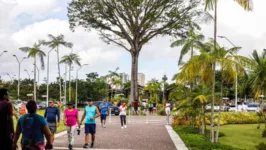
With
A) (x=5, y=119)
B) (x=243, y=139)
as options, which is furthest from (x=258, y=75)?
(x=5, y=119)

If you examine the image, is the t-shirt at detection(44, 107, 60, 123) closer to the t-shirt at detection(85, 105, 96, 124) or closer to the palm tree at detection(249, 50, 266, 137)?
the t-shirt at detection(85, 105, 96, 124)

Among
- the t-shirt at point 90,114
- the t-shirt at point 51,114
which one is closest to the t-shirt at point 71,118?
the t-shirt at point 51,114

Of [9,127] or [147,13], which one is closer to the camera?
[9,127]

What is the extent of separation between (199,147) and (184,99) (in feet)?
24.1

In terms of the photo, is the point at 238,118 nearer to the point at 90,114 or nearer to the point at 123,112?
the point at 123,112

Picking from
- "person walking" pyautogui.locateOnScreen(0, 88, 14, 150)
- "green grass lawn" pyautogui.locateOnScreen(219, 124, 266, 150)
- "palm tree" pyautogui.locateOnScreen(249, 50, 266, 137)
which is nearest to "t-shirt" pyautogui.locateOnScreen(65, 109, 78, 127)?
"person walking" pyautogui.locateOnScreen(0, 88, 14, 150)

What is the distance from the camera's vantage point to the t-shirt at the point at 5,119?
7.85 meters

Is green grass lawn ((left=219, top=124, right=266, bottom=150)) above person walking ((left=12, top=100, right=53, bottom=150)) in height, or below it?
below

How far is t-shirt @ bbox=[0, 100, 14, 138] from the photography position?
785cm

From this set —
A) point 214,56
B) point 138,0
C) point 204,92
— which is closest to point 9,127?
point 214,56

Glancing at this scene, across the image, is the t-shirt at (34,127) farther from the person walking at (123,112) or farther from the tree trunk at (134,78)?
the tree trunk at (134,78)

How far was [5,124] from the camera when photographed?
25.9 feet

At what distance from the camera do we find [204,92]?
20781 millimetres

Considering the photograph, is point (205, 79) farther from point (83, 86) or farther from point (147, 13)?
point (83, 86)
